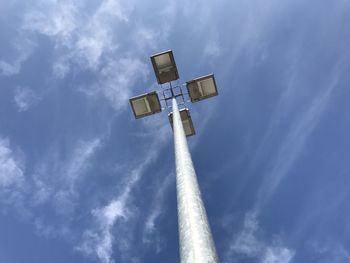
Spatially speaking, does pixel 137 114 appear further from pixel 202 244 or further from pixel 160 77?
pixel 202 244

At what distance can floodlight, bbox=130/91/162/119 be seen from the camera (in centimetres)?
1425

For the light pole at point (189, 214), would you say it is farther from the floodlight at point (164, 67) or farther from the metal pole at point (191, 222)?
the floodlight at point (164, 67)

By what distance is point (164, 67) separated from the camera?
535 inches

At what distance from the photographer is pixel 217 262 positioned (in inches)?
Result: 179

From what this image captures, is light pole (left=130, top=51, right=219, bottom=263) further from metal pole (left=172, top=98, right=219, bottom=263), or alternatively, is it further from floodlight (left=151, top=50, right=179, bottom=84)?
floodlight (left=151, top=50, right=179, bottom=84)

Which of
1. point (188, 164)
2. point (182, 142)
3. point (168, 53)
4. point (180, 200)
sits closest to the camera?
point (180, 200)

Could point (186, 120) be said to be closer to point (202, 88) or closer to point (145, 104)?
point (202, 88)

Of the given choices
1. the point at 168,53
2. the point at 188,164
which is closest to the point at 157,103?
the point at 168,53

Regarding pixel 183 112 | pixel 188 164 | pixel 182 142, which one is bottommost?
pixel 188 164

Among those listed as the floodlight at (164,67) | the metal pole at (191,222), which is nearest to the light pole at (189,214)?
the metal pole at (191,222)

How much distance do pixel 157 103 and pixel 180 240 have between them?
9.61 meters

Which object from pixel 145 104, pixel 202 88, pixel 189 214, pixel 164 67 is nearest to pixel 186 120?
pixel 202 88

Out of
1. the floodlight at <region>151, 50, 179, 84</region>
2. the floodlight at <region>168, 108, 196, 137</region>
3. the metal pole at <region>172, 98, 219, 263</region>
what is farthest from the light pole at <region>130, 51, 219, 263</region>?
the floodlight at <region>168, 108, 196, 137</region>

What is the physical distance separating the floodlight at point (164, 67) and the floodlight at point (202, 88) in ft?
2.38
